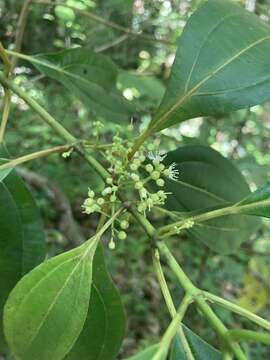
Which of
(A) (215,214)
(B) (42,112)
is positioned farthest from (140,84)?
(A) (215,214)

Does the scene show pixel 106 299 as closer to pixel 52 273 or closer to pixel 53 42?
pixel 52 273

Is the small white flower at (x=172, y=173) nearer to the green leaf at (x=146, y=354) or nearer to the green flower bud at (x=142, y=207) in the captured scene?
the green flower bud at (x=142, y=207)

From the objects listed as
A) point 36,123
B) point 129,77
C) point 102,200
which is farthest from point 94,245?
point 36,123

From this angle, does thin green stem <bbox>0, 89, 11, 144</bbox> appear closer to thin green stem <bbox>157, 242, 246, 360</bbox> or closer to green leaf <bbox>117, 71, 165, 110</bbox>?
thin green stem <bbox>157, 242, 246, 360</bbox>

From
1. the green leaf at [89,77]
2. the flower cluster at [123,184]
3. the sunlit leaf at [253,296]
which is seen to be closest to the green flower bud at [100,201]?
the flower cluster at [123,184]

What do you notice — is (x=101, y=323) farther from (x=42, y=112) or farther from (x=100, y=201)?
(x=42, y=112)
